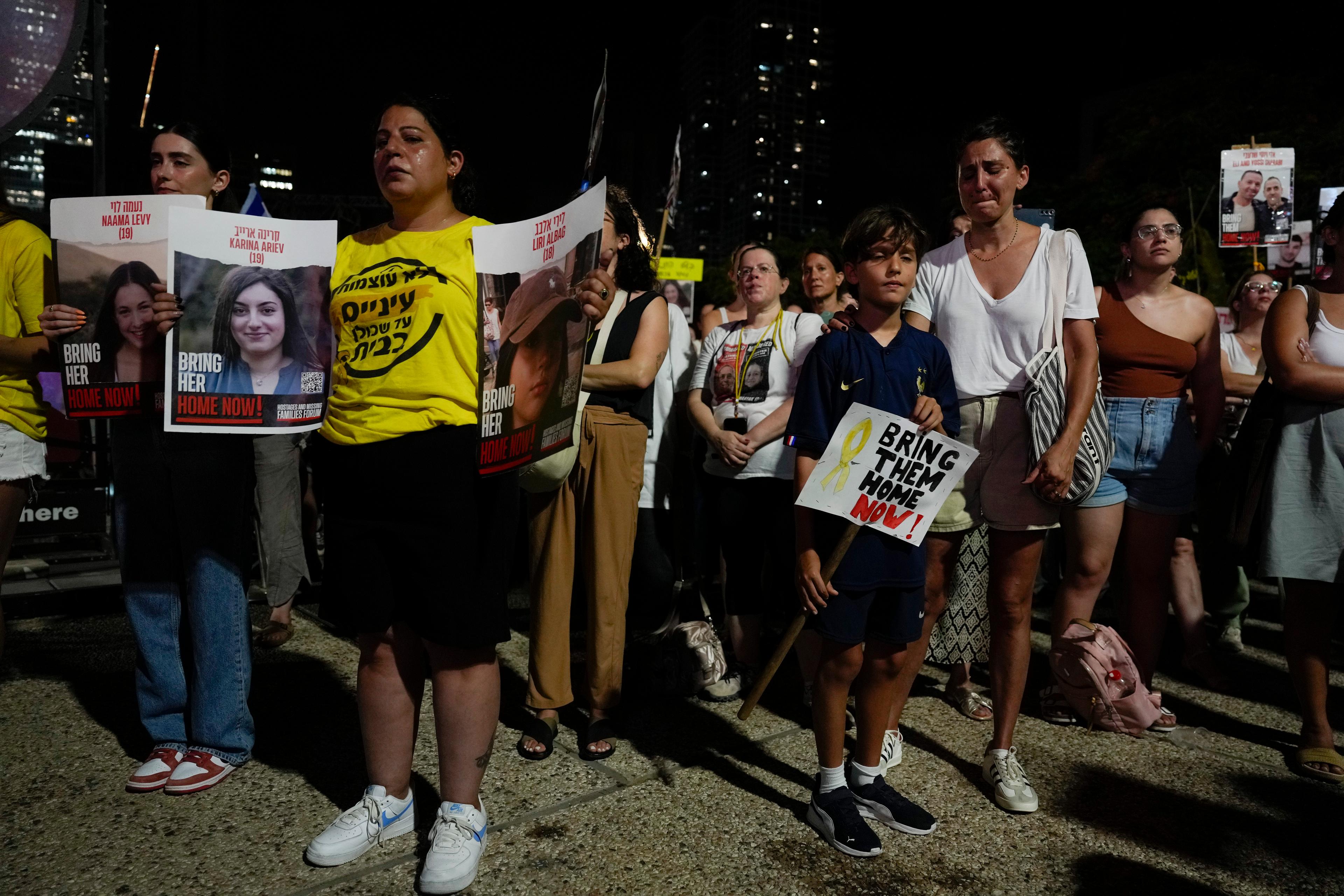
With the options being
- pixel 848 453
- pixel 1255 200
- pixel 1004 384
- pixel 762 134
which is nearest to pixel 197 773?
pixel 848 453

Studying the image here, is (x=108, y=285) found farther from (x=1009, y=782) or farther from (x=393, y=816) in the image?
(x=1009, y=782)

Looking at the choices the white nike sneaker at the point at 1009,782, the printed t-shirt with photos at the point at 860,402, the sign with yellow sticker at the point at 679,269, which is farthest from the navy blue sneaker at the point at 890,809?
the sign with yellow sticker at the point at 679,269

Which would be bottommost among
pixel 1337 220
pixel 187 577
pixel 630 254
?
pixel 187 577

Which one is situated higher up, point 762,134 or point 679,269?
point 762,134

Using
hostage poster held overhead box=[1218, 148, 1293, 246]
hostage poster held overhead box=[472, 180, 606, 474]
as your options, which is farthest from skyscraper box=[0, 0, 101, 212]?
hostage poster held overhead box=[1218, 148, 1293, 246]

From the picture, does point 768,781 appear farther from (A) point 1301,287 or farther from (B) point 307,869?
(A) point 1301,287

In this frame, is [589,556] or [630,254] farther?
[630,254]

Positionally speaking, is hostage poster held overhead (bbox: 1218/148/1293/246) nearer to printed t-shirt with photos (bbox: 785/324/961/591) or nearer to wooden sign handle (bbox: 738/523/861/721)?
printed t-shirt with photos (bbox: 785/324/961/591)

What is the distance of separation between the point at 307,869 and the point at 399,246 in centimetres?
180

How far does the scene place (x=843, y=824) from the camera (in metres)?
2.88

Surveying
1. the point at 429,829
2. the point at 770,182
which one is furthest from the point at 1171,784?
the point at 770,182

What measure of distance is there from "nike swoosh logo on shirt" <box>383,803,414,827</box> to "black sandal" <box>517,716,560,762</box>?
0.70 m

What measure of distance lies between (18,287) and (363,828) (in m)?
2.16

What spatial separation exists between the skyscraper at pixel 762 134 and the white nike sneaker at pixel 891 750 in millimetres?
127871
